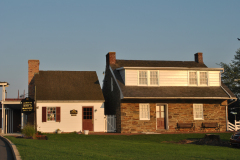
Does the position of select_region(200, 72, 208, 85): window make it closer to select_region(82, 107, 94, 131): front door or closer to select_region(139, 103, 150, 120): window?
select_region(139, 103, 150, 120): window

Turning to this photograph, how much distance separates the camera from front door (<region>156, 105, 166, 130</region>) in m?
26.8

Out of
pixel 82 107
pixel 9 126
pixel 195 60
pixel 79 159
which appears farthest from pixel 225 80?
pixel 79 159

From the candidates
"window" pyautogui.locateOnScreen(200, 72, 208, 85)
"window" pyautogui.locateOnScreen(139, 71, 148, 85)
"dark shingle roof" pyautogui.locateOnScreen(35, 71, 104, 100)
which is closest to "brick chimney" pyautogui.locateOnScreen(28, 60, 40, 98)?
"dark shingle roof" pyautogui.locateOnScreen(35, 71, 104, 100)

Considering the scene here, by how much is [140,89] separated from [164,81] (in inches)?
93.0

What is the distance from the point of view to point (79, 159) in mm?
10703

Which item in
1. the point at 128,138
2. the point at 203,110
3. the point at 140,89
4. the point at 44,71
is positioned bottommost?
the point at 128,138

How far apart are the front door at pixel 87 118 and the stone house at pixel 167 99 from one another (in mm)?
2098

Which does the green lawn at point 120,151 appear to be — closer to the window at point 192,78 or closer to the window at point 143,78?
the window at point 143,78

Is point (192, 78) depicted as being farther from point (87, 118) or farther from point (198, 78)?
point (87, 118)

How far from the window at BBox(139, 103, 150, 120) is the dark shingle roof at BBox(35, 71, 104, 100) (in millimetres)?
3412

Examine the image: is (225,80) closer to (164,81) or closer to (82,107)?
(164,81)

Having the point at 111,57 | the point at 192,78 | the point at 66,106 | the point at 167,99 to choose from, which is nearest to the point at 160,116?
the point at 167,99

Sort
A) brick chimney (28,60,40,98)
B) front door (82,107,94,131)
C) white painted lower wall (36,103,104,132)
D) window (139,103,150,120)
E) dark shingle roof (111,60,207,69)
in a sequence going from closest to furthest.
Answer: window (139,103,150,120) < white painted lower wall (36,103,104,132) < front door (82,107,94,131) < brick chimney (28,60,40,98) < dark shingle roof (111,60,207,69)

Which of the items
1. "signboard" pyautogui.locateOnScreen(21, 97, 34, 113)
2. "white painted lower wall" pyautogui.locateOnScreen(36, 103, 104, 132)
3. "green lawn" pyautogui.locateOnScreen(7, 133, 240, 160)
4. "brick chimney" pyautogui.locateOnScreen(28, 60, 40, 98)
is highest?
"brick chimney" pyautogui.locateOnScreen(28, 60, 40, 98)
